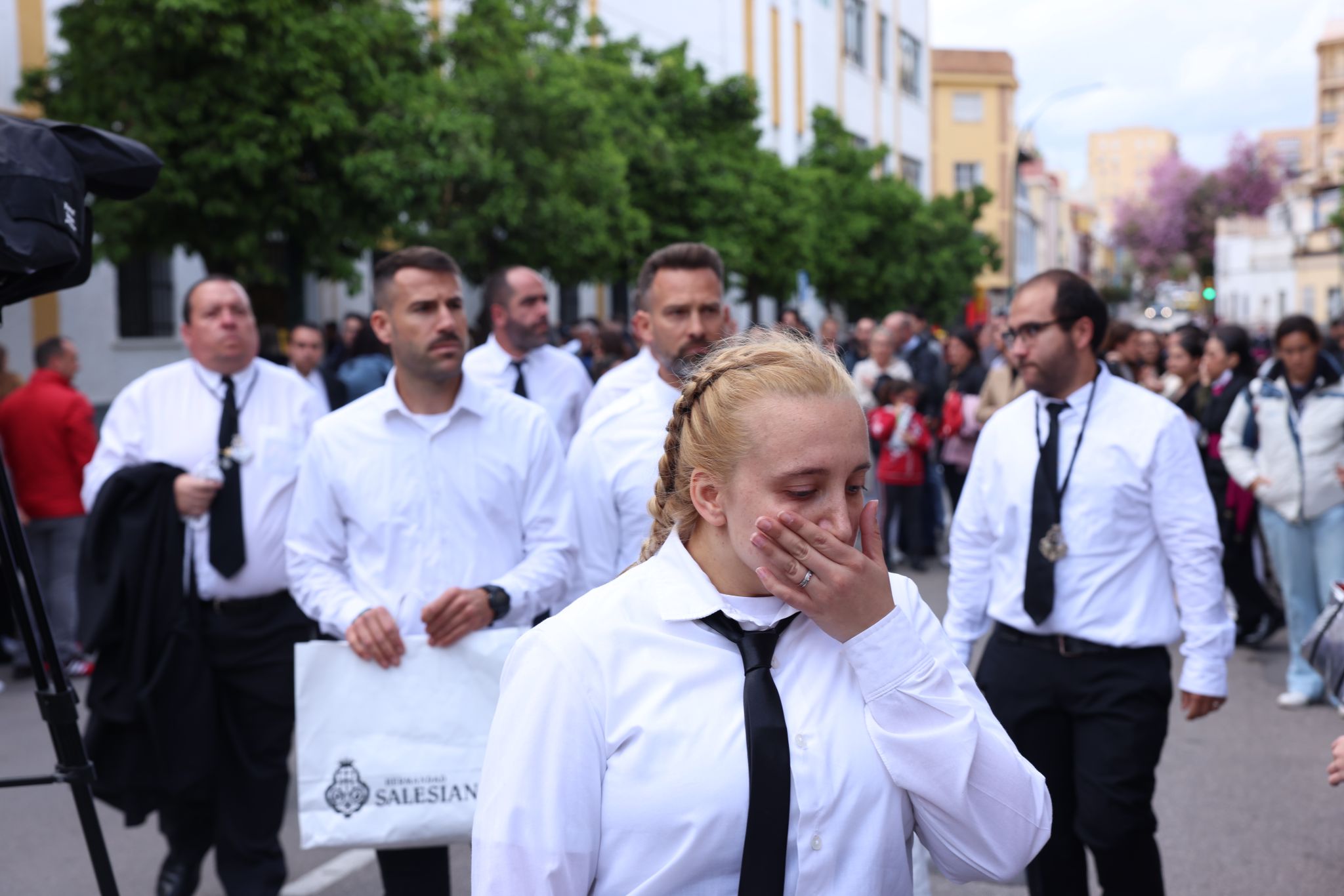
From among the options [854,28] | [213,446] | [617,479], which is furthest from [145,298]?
[854,28]

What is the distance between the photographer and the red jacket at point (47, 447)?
30.1 feet

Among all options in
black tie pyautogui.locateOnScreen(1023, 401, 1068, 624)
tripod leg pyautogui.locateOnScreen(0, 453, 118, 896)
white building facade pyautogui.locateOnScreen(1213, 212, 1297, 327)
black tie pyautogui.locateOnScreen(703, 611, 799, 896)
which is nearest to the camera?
black tie pyautogui.locateOnScreen(703, 611, 799, 896)

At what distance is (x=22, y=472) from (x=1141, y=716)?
7527 mm

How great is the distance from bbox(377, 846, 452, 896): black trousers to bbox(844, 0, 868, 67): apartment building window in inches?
1688

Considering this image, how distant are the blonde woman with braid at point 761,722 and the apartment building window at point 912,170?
49747 mm

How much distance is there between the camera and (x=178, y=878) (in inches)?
201

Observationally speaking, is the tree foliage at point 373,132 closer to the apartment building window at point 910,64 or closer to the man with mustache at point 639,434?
the man with mustache at point 639,434

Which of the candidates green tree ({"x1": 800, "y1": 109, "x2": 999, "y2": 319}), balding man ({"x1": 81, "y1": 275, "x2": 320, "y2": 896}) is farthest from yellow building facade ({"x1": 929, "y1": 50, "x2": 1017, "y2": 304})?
balding man ({"x1": 81, "y1": 275, "x2": 320, "y2": 896})

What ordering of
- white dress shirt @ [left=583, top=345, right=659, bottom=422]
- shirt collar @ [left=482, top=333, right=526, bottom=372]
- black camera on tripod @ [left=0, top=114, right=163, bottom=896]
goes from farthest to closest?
shirt collar @ [left=482, top=333, right=526, bottom=372], white dress shirt @ [left=583, top=345, right=659, bottom=422], black camera on tripod @ [left=0, top=114, right=163, bottom=896]

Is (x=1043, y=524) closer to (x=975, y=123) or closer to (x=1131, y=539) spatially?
(x=1131, y=539)

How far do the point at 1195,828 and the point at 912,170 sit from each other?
48674 millimetres

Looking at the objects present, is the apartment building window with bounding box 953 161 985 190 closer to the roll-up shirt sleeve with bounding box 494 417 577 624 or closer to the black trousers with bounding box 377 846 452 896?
the roll-up shirt sleeve with bounding box 494 417 577 624

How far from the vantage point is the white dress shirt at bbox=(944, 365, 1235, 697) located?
13.8 ft

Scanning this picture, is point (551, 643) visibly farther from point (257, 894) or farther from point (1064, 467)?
point (257, 894)
